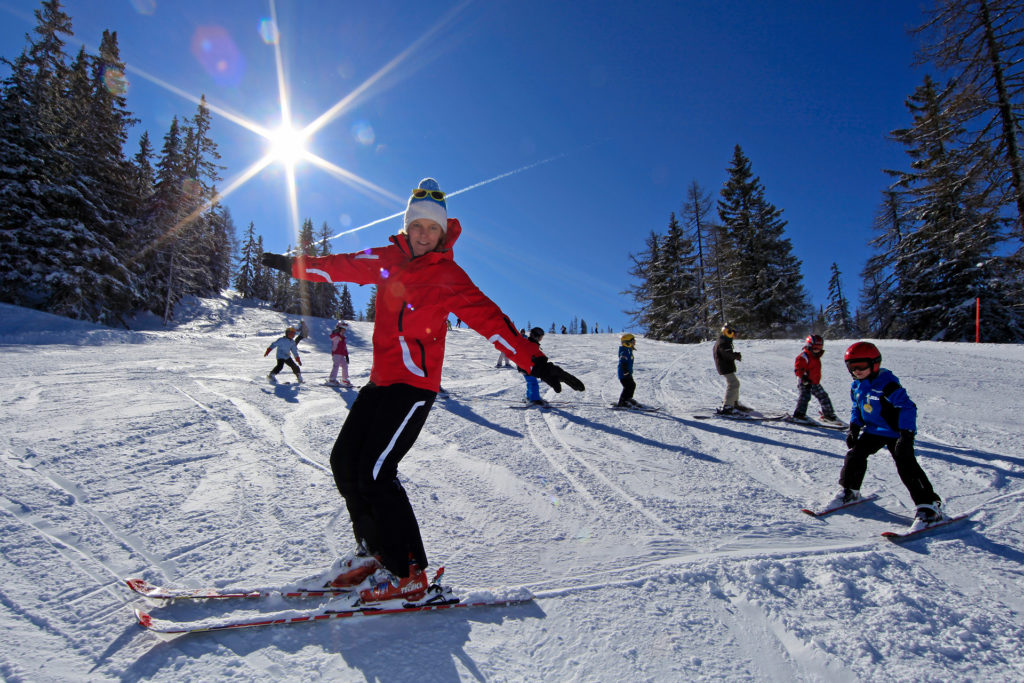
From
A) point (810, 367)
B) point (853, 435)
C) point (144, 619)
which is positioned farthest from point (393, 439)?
point (810, 367)

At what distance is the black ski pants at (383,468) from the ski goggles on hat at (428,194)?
1177mm

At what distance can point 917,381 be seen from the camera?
10.5m

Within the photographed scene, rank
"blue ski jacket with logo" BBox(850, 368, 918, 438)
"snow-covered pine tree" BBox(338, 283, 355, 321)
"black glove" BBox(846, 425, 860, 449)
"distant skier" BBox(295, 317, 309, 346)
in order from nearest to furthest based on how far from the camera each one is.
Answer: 1. "blue ski jacket with logo" BBox(850, 368, 918, 438)
2. "black glove" BBox(846, 425, 860, 449)
3. "distant skier" BBox(295, 317, 309, 346)
4. "snow-covered pine tree" BBox(338, 283, 355, 321)

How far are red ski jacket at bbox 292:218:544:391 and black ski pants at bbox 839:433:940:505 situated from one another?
11.5 feet

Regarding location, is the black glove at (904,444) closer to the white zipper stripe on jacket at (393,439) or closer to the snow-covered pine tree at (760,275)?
the white zipper stripe on jacket at (393,439)

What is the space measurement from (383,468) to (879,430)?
13.8 ft

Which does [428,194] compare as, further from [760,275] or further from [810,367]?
[760,275]

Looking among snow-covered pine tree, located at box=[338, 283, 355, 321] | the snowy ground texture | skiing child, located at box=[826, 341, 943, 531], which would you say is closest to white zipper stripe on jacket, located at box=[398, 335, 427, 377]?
the snowy ground texture

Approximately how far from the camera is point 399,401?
222 centimetres

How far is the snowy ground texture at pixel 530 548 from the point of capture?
1.80 meters

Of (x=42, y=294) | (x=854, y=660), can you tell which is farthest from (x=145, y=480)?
(x=42, y=294)

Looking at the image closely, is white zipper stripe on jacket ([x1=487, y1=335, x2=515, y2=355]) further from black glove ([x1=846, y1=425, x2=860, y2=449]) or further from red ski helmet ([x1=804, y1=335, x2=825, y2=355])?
red ski helmet ([x1=804, y1=335, x2=825, y2=355])

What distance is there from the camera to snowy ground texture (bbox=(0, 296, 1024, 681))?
1802 millimetres

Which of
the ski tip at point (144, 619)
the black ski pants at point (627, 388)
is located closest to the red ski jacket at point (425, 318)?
the ski tip at point (144, 619)
